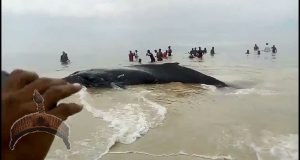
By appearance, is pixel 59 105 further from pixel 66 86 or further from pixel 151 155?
pixel 151 155

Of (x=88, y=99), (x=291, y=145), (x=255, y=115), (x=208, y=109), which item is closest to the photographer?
(x=291, y=145)

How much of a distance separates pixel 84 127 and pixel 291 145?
3.75 metres

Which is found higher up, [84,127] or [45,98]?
[45,98]

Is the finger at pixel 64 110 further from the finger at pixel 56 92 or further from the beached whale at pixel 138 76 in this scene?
the beached whale at pixel 138 76

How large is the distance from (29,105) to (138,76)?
14.2 meters

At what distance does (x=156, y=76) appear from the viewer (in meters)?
15.9

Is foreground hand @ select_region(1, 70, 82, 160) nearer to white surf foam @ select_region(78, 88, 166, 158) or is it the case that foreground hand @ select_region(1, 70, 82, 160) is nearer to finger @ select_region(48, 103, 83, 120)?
finger @ select_region(48, 103, 83, 120)

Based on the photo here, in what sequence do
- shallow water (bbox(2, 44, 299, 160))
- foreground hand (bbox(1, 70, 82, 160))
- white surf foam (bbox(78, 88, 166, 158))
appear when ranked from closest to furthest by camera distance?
foreground hand (bbox(1, 70, 82, 160))
shallow water (bbox(2, 44, 299, 160))
white surf foam (bbox(78, 88, 166, 158))

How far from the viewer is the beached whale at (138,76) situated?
1484cm

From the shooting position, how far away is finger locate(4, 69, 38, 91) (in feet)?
4.78

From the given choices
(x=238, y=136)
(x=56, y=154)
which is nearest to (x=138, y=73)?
(x=238, y=136)

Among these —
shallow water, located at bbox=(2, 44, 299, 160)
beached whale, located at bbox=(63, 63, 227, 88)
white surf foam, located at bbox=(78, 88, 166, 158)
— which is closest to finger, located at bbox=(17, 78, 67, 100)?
shallow water, located at bbox=(2, 44, 299, 160)

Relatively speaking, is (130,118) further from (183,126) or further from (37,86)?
(37,86)

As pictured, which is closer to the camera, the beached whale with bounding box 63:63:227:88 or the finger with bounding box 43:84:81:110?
the finger with bounding box 43:84:81:110
